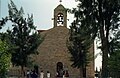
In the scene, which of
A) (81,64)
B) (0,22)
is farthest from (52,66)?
(0,22)

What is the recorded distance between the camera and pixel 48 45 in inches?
2488

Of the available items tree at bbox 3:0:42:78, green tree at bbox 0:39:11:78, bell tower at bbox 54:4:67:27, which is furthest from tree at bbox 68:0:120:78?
bell tower at bbox 54:4:67:27

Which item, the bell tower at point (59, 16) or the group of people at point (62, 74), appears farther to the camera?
the bell tower at point (59, 16)

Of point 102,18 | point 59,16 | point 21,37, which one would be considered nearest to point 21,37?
point 21,37

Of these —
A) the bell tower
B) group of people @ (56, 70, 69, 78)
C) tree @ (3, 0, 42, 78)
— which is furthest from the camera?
the bell tower

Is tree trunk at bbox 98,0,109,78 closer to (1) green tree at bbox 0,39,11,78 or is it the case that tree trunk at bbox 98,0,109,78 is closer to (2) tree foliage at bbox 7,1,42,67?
(1) green tree at bbox 0,39,11,78

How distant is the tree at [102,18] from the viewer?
1093 inches

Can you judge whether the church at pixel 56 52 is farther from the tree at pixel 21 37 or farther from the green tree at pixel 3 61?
the green tree at pixel 3 61

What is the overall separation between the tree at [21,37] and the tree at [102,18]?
1204 centimetres

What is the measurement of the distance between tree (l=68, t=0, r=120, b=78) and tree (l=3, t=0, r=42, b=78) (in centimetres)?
1204

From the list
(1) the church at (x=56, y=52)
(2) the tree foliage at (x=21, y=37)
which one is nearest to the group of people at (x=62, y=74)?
(1) the church at (x=56, y=52)

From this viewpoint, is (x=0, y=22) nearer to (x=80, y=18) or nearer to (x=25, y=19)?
(x=25, y=19)

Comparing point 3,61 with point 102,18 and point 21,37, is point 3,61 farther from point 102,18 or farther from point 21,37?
point 21,37

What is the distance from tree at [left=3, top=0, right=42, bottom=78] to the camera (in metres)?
39.8
